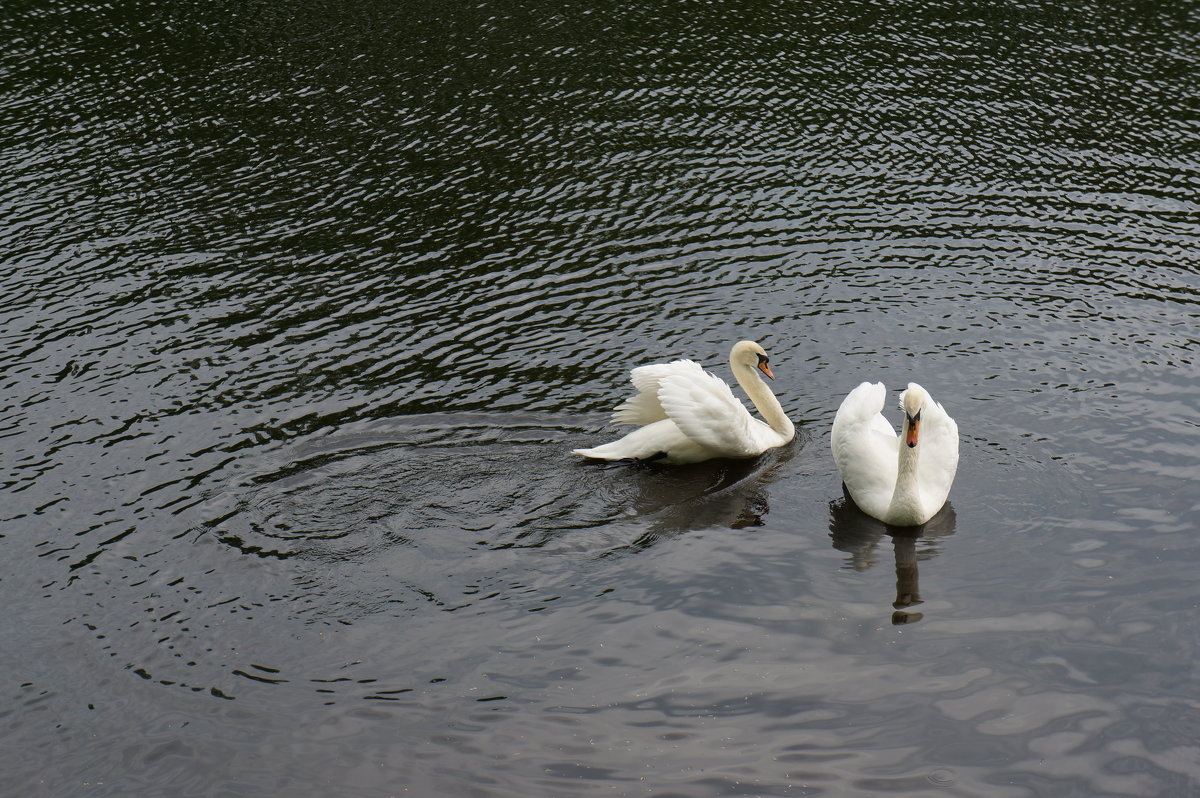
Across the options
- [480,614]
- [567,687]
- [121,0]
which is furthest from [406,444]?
[121,0]

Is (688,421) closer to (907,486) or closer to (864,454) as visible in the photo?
(864,454)

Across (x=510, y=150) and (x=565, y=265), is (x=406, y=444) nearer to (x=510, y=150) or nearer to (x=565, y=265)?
(x=565, y=265)

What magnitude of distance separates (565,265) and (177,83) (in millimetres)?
16140

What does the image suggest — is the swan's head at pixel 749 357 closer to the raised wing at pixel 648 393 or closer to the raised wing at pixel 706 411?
the raised wing at pixel 648 393

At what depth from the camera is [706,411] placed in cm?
1708

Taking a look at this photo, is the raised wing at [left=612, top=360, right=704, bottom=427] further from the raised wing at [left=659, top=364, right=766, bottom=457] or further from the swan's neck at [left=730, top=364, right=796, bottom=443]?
the swan's neck at [left=730, top=364, right=796, bottom=443]

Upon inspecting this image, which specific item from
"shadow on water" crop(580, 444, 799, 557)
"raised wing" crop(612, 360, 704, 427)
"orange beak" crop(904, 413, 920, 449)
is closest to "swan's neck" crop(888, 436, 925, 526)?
"orange beak" crop(904, 413, 920, 449)

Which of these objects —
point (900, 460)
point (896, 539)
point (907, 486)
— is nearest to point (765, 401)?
point (900, 460)

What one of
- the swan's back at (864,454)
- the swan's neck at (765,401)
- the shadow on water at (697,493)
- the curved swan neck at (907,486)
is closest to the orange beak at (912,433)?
the curved swan neck at (907,486)

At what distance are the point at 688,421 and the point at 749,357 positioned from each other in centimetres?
220

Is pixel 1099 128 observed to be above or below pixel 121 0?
below

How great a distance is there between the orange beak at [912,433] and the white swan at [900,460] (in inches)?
2.2

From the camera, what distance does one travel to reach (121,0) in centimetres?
4159

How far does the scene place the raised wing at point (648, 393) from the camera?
57.7ft
